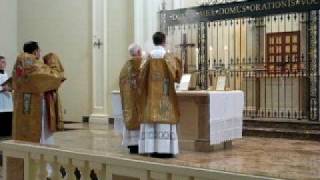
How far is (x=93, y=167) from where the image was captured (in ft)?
7.77

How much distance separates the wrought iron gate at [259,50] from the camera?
1112 cm

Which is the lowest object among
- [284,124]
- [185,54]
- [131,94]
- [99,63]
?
[284,124]

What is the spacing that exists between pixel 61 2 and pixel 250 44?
549 centimetres


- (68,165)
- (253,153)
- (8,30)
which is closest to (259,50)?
(253,153)

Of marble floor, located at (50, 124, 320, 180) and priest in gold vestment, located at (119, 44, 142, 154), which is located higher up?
priest in gold vestment, located at (119, 44, 142, 154)

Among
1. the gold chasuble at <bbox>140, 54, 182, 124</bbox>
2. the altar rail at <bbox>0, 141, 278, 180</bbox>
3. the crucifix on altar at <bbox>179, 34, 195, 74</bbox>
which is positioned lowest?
the altar rail at <bbox>0, 141, 278, 180</bbox>

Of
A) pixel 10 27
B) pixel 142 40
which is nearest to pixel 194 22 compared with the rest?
pixel 142 40

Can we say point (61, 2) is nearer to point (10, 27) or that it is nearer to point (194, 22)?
point (10, 27)

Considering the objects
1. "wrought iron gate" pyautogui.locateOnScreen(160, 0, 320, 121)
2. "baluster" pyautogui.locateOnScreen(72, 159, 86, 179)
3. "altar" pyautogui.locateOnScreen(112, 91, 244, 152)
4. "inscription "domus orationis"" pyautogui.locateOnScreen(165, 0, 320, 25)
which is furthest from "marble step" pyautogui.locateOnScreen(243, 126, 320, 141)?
"baluster" pyautogui.locateOnScreen(72, 159, 86, 179)

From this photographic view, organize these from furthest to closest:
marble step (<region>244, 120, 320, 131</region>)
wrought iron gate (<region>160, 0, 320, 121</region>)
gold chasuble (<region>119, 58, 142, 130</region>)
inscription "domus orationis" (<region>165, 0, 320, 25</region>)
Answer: wrought iron gate (<region>160, 0, 320, 121</region>)
inscription "domus orationis" (<region>165, 0, 320, 25</region>)
marble step (<region>244, 120, 320, 131</region>)
gold chasuble (<region>119, 58, 142, 130</region>)

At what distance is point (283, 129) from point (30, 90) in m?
5.28

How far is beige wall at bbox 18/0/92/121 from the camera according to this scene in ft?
46.8

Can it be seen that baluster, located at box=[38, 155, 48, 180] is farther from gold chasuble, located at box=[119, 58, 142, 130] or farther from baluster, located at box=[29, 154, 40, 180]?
gold chasuble, located at box=[119, 58, 142, 130]

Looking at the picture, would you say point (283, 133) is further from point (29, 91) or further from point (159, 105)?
point (29, 91)
